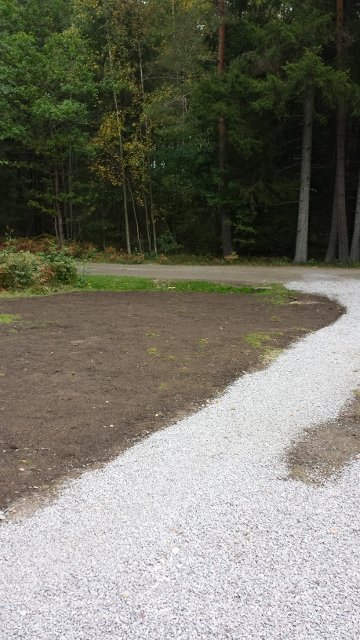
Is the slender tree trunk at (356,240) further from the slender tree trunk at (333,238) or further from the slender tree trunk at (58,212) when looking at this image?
the slender tree trunk at (58,212)

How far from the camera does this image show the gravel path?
2086mm

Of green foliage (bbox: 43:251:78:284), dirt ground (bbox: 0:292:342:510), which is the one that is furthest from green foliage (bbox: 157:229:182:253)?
dirt ground (bbox: 0:292:342:510)

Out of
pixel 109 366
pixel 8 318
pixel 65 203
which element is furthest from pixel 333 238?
pixel 109 366

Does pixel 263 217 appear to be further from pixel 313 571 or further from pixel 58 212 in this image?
pixel 313 571

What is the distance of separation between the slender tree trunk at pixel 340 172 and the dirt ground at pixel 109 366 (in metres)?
7.35

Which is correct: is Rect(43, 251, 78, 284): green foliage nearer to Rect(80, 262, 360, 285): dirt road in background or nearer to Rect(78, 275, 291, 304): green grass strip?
Rect(78, 275, 291, 304): green grass strip

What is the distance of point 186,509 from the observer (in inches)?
114

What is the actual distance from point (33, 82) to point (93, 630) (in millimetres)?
20510

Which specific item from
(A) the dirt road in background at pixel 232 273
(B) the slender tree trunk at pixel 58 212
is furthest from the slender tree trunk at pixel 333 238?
(B) the slender tree trunk at pixel 58 212

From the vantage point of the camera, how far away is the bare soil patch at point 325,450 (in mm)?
3320

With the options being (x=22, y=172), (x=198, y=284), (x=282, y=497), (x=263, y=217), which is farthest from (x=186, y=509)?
(x=22, y=172)

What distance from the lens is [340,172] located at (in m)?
16.2

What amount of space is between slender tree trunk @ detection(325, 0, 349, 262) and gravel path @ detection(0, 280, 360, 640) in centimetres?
1382

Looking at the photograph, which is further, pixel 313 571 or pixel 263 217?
pixel 263 217
